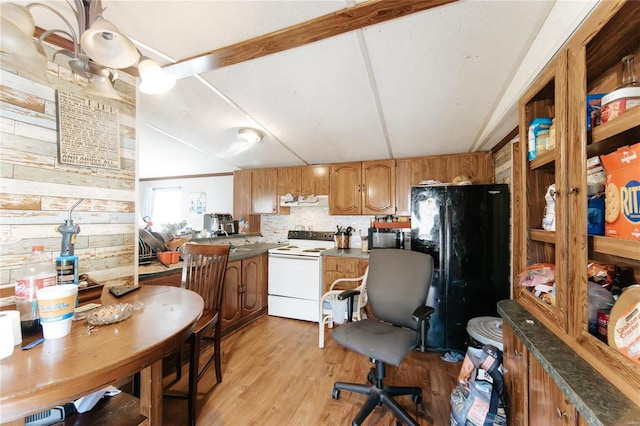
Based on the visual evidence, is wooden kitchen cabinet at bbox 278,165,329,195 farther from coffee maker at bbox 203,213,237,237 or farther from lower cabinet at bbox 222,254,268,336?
lower cabinet at bbox 222,254,268,336

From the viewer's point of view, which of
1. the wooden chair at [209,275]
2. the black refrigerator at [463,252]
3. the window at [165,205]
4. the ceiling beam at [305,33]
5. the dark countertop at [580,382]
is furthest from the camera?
the window at [165,205]

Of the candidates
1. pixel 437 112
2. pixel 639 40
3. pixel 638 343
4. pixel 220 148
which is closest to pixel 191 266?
pixel 220 148

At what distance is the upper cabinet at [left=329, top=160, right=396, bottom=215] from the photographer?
3113 mm

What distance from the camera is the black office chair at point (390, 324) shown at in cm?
146

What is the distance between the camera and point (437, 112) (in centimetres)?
202

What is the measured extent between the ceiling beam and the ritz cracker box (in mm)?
958

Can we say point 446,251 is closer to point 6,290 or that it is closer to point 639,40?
point 639,40

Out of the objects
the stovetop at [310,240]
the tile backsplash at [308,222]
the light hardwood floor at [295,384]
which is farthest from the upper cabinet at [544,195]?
the stovetop at [310,240]

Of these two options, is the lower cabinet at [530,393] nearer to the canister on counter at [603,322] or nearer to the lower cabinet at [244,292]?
the canister on counter at [603,322]

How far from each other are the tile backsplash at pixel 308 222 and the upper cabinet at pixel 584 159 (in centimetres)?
250

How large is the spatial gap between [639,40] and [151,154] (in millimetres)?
5150

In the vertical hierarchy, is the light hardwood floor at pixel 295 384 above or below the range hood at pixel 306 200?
below

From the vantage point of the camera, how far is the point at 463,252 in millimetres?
2248

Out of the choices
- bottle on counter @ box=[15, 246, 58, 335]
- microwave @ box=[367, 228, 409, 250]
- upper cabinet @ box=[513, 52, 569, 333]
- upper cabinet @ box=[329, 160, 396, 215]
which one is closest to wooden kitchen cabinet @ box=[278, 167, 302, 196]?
upper cabinet @ box=[329, 160, 396, 215]
